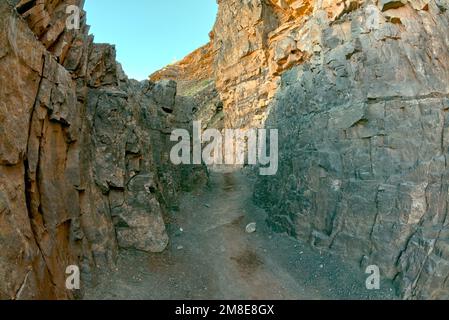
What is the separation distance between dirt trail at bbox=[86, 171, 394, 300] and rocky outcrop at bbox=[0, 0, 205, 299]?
107cm

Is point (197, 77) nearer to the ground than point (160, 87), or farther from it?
farther from it

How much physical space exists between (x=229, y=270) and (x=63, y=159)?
353 inches

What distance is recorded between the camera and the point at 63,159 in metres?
11.2

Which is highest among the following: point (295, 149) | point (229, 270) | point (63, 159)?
point (295, 149)

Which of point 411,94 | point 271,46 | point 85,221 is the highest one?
point 271,46

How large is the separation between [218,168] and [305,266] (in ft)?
70.7

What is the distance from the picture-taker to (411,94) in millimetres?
12320

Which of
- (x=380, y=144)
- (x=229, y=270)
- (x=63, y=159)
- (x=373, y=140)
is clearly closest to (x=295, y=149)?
(x=373, y=140)

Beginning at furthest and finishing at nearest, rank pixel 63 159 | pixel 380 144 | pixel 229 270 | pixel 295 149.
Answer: pixel 295 149 → pixel 229 270 → pixel 380 144 → pixel 63 159

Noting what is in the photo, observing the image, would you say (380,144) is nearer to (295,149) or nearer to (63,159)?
(295,149)

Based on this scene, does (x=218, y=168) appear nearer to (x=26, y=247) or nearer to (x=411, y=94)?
(x=411, y=94)

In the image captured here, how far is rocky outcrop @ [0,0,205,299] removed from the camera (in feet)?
26.1

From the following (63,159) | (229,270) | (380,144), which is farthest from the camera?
(229,270)
